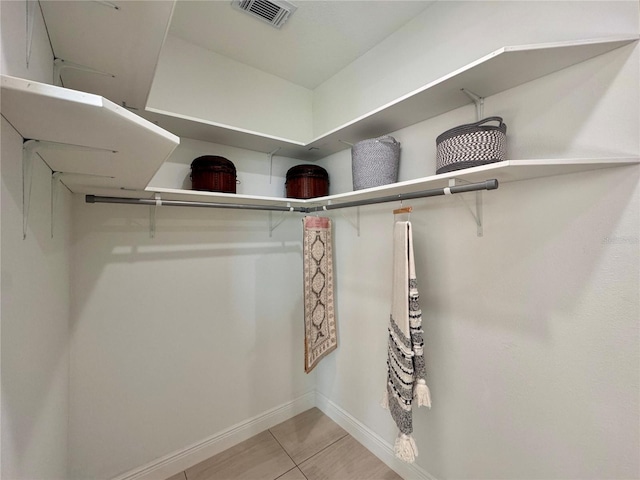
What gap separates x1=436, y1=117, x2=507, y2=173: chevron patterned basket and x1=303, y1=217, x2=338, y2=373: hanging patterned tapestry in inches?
37.2

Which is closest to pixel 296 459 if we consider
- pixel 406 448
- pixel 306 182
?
pixel 406 448

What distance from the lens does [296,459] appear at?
1699 mm

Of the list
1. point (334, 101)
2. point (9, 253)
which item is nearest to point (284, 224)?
point (334, 101)

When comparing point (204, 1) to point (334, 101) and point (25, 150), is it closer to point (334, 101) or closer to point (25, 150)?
point (334, 101)

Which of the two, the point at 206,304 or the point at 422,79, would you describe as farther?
the point at 206,304

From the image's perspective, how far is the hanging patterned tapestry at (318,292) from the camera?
1.78m

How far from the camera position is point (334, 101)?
2.03 metres

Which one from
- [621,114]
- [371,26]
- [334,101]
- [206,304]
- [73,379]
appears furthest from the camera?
[334,101]

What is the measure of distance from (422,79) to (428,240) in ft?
2.95

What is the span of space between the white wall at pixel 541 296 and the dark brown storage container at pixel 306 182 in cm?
59

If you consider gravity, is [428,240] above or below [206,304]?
above

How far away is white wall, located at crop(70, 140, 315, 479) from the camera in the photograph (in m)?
1.39

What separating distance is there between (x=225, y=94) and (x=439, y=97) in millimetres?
1398

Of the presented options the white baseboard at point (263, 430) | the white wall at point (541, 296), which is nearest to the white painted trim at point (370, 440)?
the white baseboard at point (263, 430)
